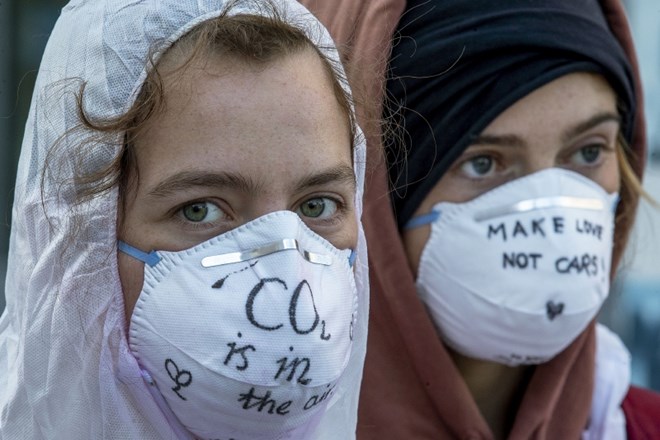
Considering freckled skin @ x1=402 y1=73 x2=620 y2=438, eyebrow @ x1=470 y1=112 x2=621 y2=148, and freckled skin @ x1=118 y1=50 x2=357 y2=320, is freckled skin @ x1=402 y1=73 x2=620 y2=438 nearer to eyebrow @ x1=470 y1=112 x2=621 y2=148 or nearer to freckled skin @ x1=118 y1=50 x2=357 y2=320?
eyebrow @ x1=470 y1=112 x2=621 y2=148

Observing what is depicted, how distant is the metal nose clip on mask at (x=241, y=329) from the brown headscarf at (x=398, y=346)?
660mm

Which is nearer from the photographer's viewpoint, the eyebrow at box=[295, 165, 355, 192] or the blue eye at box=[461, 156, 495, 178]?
the eyebrow at box=[295, 165, 355, 192]

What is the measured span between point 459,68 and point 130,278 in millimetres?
1156

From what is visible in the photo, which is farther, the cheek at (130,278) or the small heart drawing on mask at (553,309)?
the small heart drawing on mask at (553,309)

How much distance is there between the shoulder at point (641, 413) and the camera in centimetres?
344

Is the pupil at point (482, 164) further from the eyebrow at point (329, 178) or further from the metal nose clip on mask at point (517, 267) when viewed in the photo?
the eyebrow at point (329, 178)

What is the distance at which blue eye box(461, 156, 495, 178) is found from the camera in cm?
307

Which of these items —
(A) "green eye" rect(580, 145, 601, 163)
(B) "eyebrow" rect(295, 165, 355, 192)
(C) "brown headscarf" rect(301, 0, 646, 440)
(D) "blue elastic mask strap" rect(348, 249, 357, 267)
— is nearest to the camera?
(B) "eyebrow" rect(295, 165, 355, 192)

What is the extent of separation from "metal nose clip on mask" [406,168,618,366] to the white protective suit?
0.92 metres

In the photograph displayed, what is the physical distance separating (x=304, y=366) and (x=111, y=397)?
384 millimetres

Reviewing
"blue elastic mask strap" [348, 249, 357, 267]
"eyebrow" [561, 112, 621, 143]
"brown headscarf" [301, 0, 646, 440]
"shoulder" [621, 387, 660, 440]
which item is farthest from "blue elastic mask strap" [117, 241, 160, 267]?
"shoulder" [621, 387, 660, 440]

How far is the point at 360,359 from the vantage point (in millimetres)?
2689

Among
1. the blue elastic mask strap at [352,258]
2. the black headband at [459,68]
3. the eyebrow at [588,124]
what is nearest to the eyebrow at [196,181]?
the blue elastic mask strap at [352,258]

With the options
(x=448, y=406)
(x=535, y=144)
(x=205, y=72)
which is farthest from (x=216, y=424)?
(x=535, y=144)
